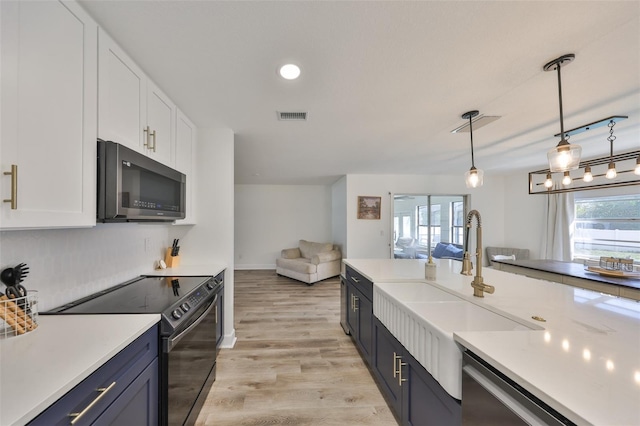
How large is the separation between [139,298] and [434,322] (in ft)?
5.81

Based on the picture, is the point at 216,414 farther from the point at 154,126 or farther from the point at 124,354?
the point at 154,126

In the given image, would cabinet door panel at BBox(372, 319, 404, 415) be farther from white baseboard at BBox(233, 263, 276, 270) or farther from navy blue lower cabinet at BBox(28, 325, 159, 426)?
white baseboard at BBox(233, 263, 276, 270)

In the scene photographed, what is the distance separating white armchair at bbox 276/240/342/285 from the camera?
18.0ft

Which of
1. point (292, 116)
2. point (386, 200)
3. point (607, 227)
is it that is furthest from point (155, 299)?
point (607, 227)

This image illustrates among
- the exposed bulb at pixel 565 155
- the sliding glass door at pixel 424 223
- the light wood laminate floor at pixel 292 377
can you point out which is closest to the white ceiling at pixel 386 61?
the exposed bulb at pixel 565 155

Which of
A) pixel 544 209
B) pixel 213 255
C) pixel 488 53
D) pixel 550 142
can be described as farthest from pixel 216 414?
pixel 544 209

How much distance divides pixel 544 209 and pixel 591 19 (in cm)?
511

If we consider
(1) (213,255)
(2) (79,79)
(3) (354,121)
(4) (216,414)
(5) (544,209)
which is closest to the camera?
(2) (79,79)

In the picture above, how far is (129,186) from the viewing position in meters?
1.43

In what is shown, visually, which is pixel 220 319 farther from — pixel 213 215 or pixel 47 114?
pixel 47 114

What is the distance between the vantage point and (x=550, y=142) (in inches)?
129

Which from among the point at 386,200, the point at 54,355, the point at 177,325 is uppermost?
the point at 386,200

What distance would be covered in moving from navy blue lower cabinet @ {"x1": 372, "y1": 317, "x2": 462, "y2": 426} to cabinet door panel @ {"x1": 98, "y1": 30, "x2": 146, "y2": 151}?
2.12 meters

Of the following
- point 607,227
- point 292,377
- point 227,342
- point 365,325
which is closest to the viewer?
point 292,377
